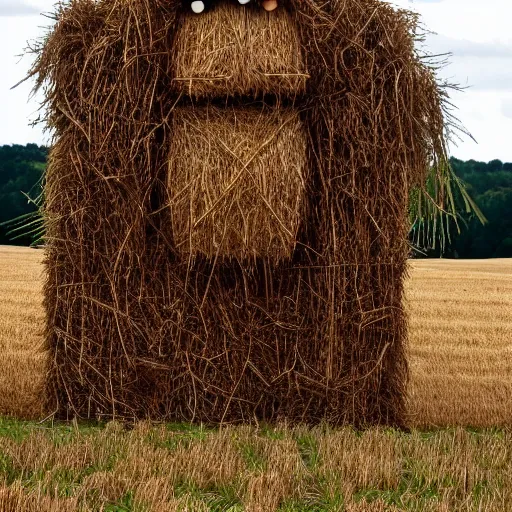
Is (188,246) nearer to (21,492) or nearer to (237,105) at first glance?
(237,105)

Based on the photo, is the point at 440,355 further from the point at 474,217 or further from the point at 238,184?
the point at 474,217

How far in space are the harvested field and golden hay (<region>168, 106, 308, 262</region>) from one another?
1.64m

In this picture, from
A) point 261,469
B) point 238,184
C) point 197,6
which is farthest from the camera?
point 197,6

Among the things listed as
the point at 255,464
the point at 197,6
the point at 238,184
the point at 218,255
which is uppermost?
the point at 197,6

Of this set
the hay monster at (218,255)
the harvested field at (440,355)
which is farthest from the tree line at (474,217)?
the hay monster at (218,255)

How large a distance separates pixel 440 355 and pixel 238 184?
246 inches

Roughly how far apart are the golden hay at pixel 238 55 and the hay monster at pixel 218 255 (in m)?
0.05

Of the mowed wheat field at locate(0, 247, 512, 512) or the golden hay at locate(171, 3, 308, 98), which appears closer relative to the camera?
the mowed wheat field at locate(0, 247, 512, 512)

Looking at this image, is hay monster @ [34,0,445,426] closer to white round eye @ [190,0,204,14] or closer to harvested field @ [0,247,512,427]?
white round eye @ [190,0,204,14]

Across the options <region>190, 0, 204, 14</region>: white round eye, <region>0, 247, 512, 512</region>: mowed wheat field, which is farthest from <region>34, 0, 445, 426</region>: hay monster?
<region>0, 247, 512, 512</region>: mowed wheat field

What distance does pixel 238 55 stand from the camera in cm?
594

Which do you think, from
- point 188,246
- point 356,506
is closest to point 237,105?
point 188,246

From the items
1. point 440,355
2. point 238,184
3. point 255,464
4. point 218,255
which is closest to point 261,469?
point 255,464

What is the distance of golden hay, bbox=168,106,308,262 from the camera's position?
232 inches
